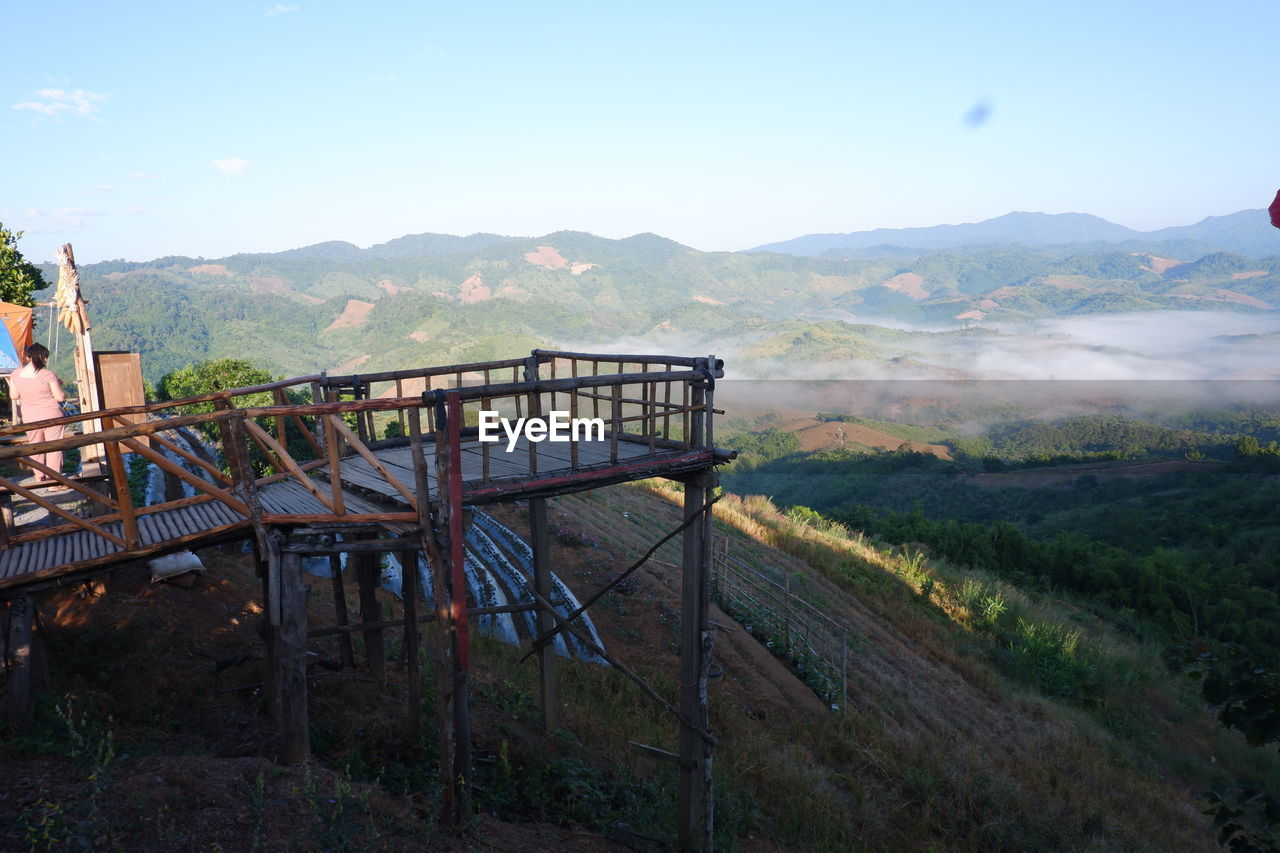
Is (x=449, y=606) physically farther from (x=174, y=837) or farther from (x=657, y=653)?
(x=657, y=653)

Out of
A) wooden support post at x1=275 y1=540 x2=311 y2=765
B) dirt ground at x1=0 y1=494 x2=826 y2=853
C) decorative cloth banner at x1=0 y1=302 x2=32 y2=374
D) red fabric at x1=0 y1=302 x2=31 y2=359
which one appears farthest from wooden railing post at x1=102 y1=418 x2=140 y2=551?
red fabric at x1=0 y1=302 x2=31 y2=359

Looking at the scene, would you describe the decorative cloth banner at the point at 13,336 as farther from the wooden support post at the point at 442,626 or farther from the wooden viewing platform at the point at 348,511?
the wooden support post at the point at 442,626

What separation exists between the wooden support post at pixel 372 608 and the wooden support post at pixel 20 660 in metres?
2.87

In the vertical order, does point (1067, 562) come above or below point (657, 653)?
below

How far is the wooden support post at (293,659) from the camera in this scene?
5.98m

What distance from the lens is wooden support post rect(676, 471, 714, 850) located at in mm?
7902

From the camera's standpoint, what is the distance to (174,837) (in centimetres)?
479

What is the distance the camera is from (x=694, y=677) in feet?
26.7

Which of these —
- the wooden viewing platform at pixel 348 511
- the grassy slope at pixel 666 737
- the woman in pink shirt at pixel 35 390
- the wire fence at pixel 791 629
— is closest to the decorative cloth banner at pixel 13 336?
the grassy slope at pixel 666 737

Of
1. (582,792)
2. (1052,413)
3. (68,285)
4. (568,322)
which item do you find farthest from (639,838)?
(568,322)

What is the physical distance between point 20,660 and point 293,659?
1.91 metres

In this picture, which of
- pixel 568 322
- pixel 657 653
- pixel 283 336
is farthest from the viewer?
pixel 568 322

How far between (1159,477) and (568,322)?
14837cm

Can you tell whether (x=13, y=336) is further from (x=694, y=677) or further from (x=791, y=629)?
(x=791, y=629)
